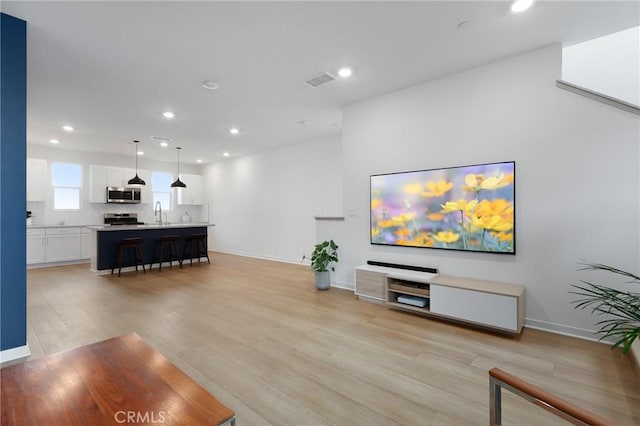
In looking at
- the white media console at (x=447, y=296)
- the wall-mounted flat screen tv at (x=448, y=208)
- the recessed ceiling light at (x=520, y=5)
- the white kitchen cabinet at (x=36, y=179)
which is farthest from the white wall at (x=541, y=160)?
the white kitchen cabinet at (x=36, y=179)

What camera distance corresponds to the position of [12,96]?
2479 mm

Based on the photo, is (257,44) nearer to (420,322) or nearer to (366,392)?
(366,392)

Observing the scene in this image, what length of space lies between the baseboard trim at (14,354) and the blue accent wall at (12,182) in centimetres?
4

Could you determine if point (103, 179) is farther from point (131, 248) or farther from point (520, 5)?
point (520, 5)

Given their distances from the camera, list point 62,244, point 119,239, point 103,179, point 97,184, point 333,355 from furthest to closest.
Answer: point 103,179 < point 97,184 < point 62,244 < point 119,239 < point 333,355

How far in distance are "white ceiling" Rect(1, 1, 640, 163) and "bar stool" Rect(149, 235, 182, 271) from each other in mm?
2912

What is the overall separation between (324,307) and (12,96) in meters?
3.85

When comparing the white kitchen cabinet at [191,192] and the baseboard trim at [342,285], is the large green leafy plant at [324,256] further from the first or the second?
the white kitchen cabinet at [191,192]

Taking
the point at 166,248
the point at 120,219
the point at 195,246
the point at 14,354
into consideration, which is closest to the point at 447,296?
the point at 14,354

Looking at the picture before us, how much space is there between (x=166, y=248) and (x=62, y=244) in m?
2.54

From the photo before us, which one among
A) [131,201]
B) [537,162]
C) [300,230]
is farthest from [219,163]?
[537,162]

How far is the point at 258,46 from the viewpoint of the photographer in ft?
9.94

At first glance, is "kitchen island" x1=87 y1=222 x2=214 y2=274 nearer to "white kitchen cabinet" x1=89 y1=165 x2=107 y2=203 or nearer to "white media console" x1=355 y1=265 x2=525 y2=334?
"white kitchen cabinet" x1=89 y1=165 x2=107 y2=203

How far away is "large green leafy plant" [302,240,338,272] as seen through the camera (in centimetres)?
473
